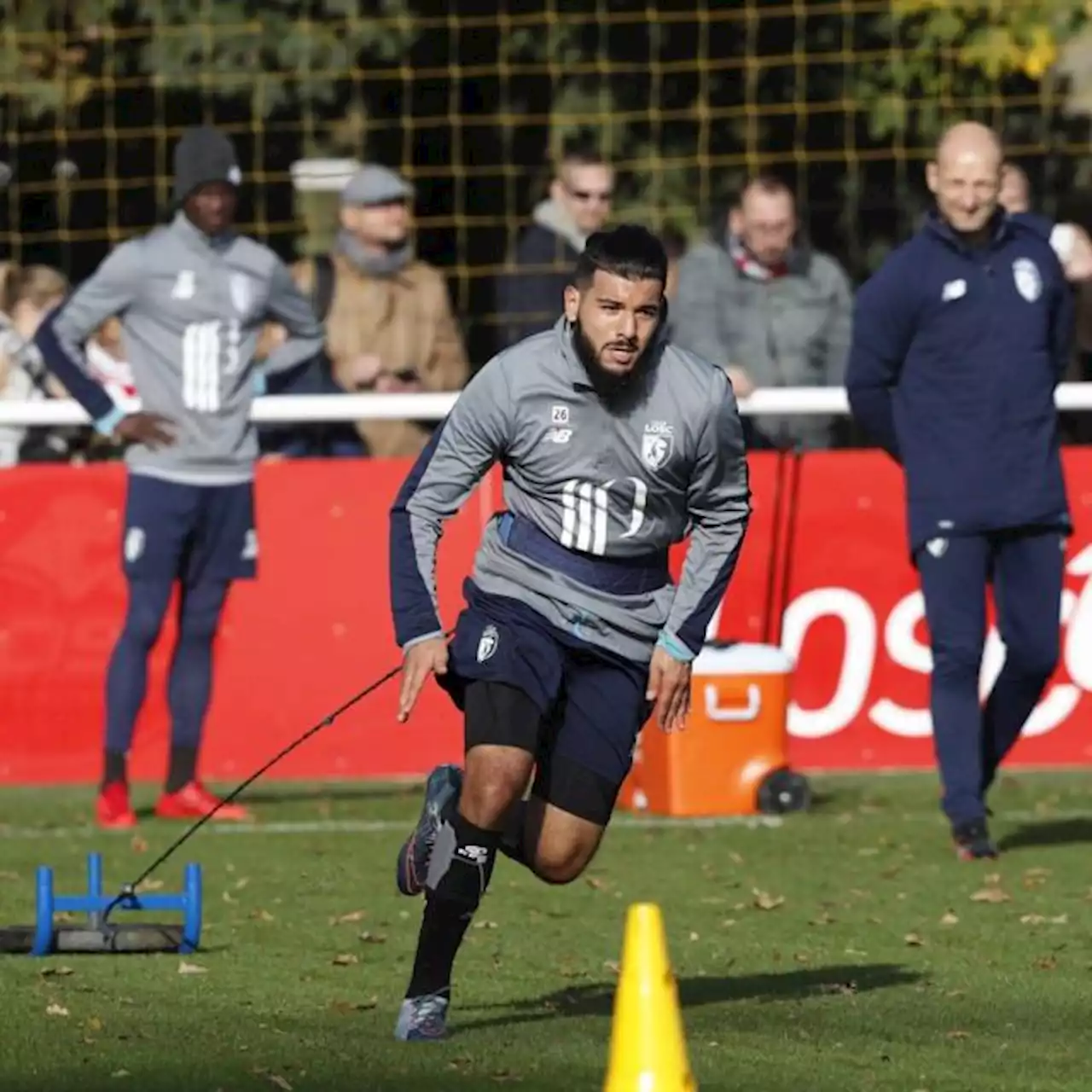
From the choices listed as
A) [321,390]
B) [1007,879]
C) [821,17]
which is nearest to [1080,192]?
[821,17]

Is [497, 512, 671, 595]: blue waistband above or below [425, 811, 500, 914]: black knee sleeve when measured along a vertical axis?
above

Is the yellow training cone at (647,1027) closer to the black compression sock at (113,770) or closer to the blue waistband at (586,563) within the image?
the blue waistband at (586,563)

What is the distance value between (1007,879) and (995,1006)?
106 inches

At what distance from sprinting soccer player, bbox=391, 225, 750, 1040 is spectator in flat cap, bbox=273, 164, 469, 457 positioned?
7300 mm

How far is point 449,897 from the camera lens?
26.8 ft

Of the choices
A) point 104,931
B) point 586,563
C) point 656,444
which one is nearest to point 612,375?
point 656,444

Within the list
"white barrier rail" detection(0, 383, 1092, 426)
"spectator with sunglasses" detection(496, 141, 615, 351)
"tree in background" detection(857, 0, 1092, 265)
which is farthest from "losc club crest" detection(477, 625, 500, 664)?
"tree in background" detection(857, 0, 1092, 265)

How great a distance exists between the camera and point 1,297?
16484 millimetres

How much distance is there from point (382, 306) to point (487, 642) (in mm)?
7821

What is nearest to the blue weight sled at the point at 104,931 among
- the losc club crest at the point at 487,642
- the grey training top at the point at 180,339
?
the losc club crest at the point at 487,642

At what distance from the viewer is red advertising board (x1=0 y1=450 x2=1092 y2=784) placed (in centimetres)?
1498

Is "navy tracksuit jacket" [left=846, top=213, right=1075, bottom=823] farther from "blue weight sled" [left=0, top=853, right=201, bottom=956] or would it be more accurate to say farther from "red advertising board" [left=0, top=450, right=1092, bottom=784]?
"blue weight sled" [left=0, top=853, right=201, bottom=956]

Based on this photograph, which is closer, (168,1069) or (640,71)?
(168,1069)

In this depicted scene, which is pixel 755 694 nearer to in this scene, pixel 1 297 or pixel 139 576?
pixel 139 576
